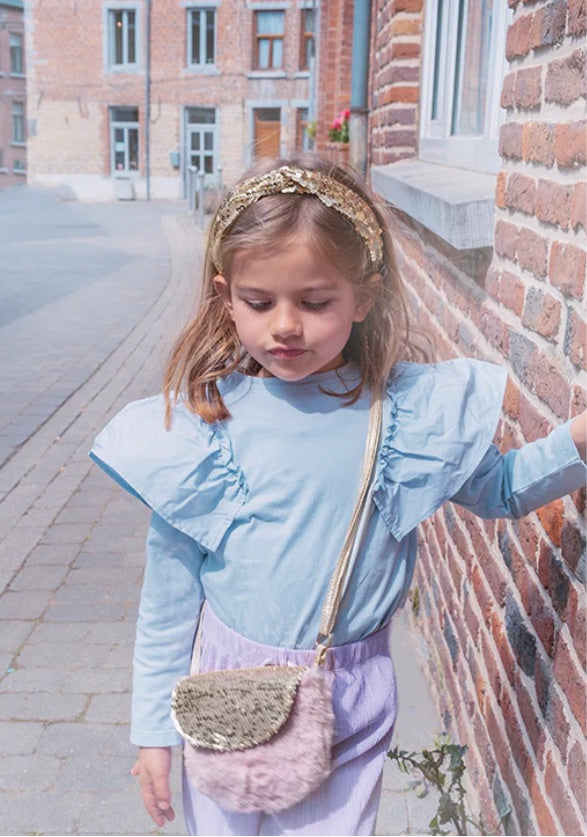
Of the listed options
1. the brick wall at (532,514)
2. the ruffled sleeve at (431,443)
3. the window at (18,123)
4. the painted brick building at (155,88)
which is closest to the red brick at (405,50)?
the brick wall at (532,514)

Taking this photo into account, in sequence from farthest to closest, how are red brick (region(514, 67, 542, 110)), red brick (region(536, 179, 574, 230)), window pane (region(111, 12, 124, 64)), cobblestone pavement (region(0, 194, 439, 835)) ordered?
window pane (region(111, 12, 124, 64)) < cobblestone pavement (region(0, 194, 439, 835)) < red brick (region(514, 67, 542, 110)) < red brick (region(536, 179, 574, 230))

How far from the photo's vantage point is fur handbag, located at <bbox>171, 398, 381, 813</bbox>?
5.16ft

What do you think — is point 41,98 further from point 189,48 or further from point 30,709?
point 30,709

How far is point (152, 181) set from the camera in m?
39.2

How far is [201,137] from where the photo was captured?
132 feet

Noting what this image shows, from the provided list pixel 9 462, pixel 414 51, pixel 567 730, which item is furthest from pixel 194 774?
pixel 9 462

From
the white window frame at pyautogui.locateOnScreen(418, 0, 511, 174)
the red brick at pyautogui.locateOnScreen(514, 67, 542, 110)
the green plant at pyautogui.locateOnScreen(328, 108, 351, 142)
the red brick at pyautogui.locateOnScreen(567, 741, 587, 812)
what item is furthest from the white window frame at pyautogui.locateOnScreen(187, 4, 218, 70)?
the red brick at pyautogui.locateOnScreen(567, 741, 587, 812)

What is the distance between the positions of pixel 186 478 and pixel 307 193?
494 mm

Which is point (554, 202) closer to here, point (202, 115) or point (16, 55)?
point (202, 115)

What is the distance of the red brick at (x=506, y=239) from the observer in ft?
7.01

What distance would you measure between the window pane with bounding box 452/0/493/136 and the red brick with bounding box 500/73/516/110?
106 centimetres

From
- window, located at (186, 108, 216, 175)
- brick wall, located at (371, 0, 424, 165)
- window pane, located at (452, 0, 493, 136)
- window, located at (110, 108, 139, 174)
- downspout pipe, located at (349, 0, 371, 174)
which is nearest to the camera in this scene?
window pane, located at (452, 0, 493, 136)

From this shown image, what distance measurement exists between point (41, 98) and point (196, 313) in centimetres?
4282

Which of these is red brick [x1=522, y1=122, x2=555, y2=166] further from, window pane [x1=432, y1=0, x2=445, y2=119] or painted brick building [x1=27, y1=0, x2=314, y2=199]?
painted brick building [x1=27, y1=0, x2=314, y2=199]
